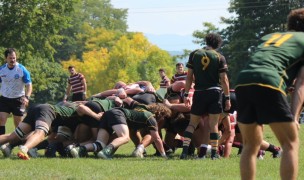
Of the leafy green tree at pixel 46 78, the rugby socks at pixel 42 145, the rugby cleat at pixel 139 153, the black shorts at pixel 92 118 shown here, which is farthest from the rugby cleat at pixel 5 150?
the leafy green tree at pixel 46 78

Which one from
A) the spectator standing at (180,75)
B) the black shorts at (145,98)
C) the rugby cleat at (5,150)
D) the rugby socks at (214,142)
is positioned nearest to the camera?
the rugby socks at (214,142)

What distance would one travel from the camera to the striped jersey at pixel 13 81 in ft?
42.2

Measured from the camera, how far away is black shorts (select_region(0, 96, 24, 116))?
12.8 m

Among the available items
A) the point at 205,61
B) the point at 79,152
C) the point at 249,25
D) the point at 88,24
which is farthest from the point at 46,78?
the point at 88,24

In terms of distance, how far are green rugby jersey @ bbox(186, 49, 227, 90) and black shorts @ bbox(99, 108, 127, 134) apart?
1.33 metres

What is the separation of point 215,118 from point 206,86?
525 mm

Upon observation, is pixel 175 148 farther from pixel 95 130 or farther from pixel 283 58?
pixel 283 58

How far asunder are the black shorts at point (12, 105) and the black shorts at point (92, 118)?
1.85m

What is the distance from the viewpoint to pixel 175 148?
1254cm

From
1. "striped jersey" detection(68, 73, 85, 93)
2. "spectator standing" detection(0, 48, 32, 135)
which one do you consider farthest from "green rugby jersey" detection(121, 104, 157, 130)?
"striped jersey" detection(68, 73, 85, 93)

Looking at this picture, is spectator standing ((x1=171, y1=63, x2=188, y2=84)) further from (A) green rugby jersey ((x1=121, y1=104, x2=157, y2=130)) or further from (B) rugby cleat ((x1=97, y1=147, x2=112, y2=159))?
(B) rugby cleat ((x1=97, y1=147, x2=112, y2=159))

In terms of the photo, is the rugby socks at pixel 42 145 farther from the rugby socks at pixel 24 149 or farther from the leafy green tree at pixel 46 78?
the leafy green tree at pixel 46 78

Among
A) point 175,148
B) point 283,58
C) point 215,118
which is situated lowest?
point 175,148

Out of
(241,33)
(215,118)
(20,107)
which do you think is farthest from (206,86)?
(241,33)
